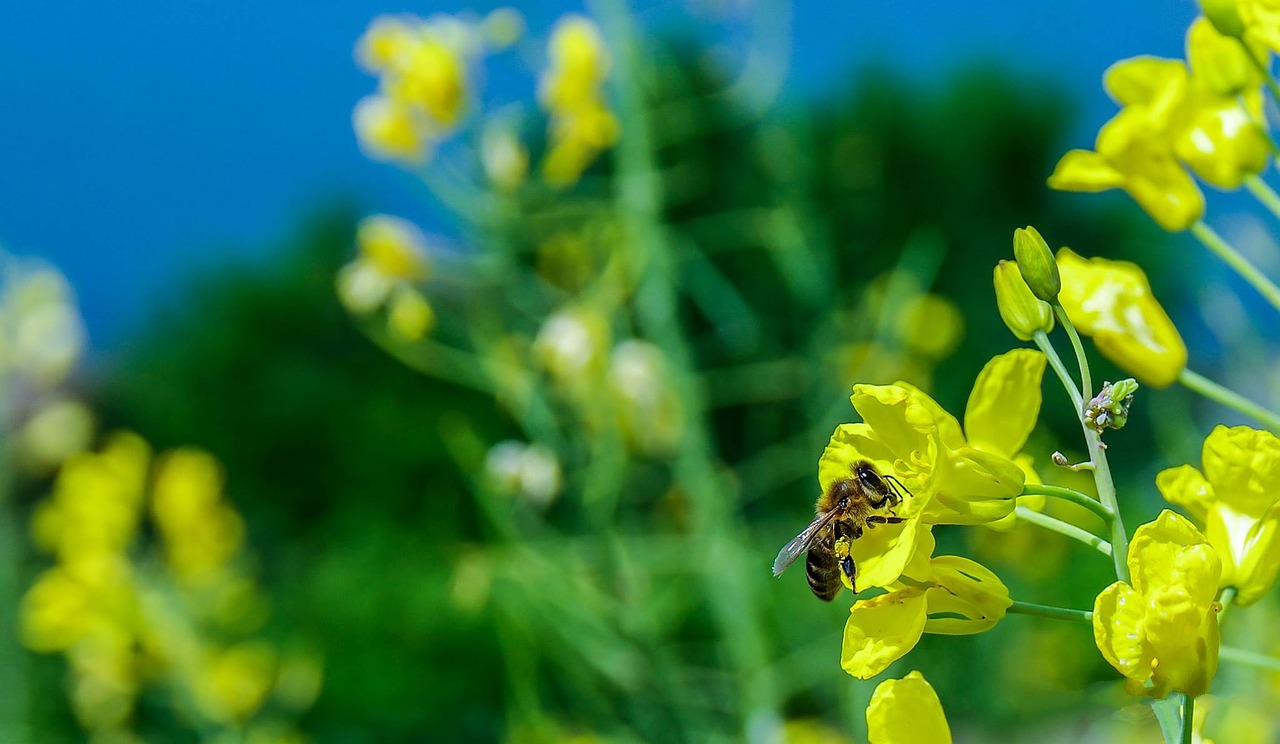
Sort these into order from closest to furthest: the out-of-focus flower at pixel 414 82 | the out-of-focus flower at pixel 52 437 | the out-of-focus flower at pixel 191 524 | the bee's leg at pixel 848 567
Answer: the bee's leg at pixel 848 567
the out-of-focus flower at pixel 414 82
the out-of-focus flower at pixel 191 524
the out-of-focus flower at pixel 52 437

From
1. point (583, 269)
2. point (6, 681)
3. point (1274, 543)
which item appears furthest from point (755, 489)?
point (6, 681)

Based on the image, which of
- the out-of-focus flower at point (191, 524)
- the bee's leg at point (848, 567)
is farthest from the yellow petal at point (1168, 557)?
the out-of-focus flower at point (191, 524)

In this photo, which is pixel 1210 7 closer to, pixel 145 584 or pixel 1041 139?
pixel 145 584

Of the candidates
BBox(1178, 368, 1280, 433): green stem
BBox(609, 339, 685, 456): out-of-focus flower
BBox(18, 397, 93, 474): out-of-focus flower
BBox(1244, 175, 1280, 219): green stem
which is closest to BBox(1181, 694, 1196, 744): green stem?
BBox(1178, 368, 1280, 433): green stem

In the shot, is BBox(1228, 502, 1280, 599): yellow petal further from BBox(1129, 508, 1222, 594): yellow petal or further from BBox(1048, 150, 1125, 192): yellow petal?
BBox(1048, 150, 1125, 192): yellow petal

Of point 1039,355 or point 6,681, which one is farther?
point 6,681

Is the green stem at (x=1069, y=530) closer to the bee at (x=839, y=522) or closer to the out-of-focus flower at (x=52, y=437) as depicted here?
the bee at (x=839, y=522)

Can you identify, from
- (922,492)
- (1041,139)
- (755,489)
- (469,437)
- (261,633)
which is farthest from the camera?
(1041,139)
